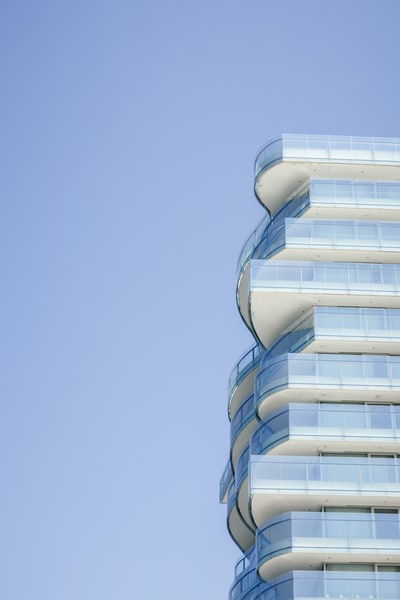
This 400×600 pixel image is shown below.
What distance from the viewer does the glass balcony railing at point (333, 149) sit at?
60.5 meters

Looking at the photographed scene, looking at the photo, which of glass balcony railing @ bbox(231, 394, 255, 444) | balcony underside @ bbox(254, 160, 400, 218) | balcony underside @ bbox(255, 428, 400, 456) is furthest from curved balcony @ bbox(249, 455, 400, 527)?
balcony underside @ bbox(254, 160, 400, 218)

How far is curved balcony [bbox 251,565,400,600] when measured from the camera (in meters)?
50.6

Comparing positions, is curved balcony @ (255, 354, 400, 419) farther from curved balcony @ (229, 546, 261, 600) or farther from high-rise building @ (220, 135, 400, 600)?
curved balcony @ (229, 546, 261, 600)

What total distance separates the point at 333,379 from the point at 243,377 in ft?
27.5

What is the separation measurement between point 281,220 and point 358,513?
46.6 feet

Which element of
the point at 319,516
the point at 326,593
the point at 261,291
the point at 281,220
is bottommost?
the point at 326,593

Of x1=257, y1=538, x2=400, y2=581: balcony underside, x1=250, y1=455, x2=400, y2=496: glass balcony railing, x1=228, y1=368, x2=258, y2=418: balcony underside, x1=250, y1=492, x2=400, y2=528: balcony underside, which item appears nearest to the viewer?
x1=257, y1=538, x2=400, y2=581: balcony underside

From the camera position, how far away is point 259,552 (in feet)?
177

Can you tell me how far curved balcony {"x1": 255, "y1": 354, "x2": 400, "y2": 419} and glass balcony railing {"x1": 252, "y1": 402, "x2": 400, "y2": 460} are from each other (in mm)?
501

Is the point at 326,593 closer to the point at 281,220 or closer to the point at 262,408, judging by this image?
the point at 262,408

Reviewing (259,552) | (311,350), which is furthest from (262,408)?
(259,552)

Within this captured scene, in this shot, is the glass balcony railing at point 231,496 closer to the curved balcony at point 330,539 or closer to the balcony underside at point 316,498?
the balcony underside at point 316,498

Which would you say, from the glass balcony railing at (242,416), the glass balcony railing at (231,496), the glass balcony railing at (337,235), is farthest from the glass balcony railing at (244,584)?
the glass balcony railing at (337,235)

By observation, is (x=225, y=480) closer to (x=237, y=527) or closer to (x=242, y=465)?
(x=237, y=527)
